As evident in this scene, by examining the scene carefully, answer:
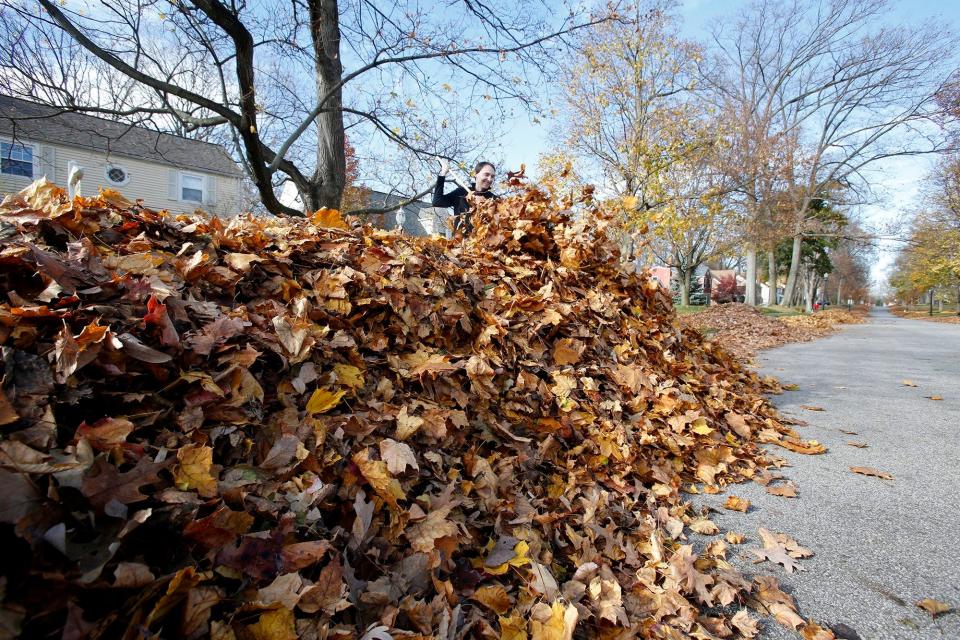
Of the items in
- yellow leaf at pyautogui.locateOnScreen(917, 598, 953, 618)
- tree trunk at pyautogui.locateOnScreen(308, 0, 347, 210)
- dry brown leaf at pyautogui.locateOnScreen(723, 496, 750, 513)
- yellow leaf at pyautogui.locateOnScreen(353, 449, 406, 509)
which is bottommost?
yellow leaf at pyautogui.locateOnScreen(917, 598, 953, 618)

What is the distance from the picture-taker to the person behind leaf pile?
3912mm

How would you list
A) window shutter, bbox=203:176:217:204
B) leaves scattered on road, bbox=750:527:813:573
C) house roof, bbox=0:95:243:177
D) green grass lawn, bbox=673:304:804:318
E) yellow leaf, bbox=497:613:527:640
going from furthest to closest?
window shutter, bbox=203:176:217:204 < house roof, bbox=0:95:243:177 < green grass lawn, bbox=673:304:804:318 < leaves scattered on road, bbox=750:527:813:573 < yellow leaf, bbox=497:613:527:640

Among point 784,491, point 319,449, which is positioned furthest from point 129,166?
point 784,491

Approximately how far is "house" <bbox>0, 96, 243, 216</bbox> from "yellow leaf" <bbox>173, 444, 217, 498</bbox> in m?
17.9

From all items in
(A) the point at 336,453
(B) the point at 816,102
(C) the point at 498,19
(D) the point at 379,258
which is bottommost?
(A) the point at 336,453

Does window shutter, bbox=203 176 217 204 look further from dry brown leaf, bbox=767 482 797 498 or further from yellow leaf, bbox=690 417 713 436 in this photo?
dry brown leaf, bbox=767 482 797 498

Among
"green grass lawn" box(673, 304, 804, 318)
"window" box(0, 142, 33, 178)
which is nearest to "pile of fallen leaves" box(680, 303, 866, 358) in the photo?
"green grass lawn" box(673, 304, 804, 318)

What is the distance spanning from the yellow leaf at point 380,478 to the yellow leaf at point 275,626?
1.60 feet

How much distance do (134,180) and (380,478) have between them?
24.8 meters

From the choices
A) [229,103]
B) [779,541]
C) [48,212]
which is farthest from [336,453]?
[229,103]

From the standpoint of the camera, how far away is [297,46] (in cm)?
597

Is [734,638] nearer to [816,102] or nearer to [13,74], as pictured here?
[13,74]

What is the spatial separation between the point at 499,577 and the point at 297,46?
672cm

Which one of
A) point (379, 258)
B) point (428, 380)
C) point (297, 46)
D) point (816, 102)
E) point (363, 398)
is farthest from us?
point (816, 102)
